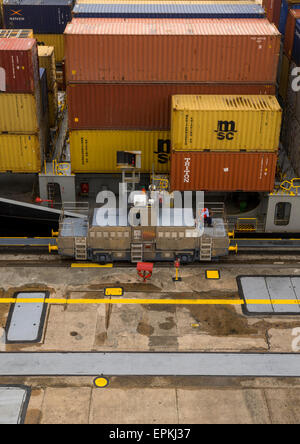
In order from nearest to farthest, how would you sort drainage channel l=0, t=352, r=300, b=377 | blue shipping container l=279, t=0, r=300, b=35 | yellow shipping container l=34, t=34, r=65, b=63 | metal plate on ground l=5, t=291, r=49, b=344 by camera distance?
drainage channel l=0, t=352, r=300, b=377 → metal plate on ground l=5, t=291, r=49, b=344 → blue shipping container l=279, t=0, r=300, b=35 → yellow shipping container l=34, t=34, r=65, b=63

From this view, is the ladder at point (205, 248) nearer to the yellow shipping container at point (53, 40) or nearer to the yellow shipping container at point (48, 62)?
the yellow shipping container at point (48, 62)

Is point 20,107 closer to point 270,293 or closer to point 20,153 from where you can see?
point 20,153

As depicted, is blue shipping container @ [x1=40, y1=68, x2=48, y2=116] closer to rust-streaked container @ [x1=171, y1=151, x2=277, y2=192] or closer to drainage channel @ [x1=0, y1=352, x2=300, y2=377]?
rust-streaked container @ [x1=171, y1=151, x2=277, y2=192]

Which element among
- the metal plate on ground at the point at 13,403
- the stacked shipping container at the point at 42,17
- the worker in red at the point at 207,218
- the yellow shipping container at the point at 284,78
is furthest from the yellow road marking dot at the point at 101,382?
the stacked shipping container at the point at 42,17

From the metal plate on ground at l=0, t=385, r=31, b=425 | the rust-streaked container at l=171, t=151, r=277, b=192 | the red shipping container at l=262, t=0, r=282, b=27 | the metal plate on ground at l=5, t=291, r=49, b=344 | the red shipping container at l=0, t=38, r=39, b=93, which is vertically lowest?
the metal plate on ground at l=0, t=385, r=31, b=425

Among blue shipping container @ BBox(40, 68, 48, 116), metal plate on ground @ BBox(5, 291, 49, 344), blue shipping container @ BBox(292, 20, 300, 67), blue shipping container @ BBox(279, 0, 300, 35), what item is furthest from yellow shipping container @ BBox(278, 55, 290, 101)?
metal plate on ground @ BBox(5, 291, 49, 344)

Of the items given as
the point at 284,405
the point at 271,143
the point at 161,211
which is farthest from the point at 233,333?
the point at 271,143
